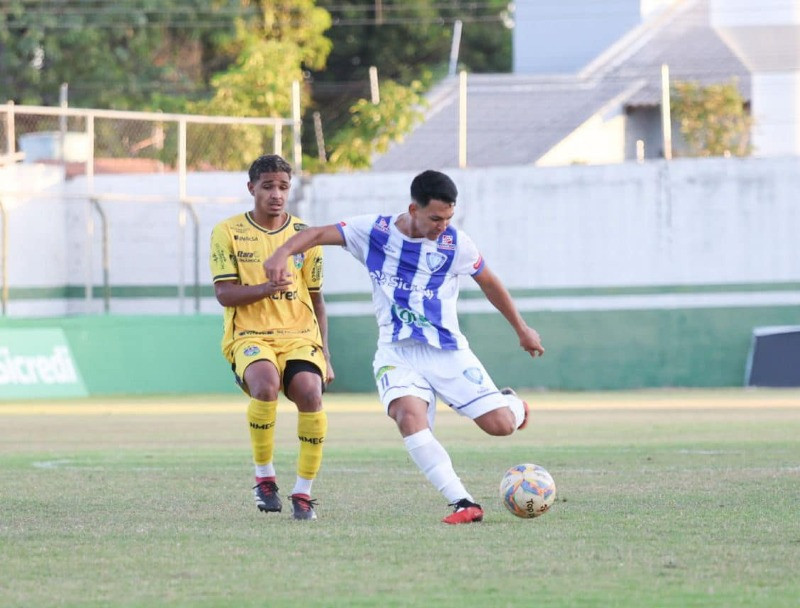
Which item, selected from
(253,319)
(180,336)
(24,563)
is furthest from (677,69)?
(24,563)

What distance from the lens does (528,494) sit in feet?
27.8

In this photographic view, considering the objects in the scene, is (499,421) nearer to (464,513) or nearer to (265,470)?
(464,513)

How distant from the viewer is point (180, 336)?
80.8 ft

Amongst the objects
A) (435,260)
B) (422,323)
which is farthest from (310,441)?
A: (435,260)

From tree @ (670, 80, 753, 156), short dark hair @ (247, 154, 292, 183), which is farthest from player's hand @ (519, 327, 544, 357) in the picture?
tree @ (670, 80, 753, 156)

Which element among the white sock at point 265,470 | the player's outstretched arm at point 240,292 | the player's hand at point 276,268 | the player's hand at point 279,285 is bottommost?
the white sock at point 265,470

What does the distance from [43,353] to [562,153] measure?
14.0 metres

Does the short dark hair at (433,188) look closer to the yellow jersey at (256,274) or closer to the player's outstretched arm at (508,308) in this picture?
the player's outstretched arm at (508,308)

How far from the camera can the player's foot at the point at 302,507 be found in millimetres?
8820

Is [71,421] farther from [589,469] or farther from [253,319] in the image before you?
[253,319]

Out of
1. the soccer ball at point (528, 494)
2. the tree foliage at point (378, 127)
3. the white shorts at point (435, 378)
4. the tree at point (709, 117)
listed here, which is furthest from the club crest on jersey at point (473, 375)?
the tree foliage at point (378, 127)

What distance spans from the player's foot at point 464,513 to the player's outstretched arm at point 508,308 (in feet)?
2.80

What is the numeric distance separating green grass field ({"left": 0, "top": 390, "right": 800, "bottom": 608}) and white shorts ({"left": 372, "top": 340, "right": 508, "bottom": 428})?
24.0 inches

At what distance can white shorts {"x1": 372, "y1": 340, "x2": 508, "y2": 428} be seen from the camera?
8703 millimetres
